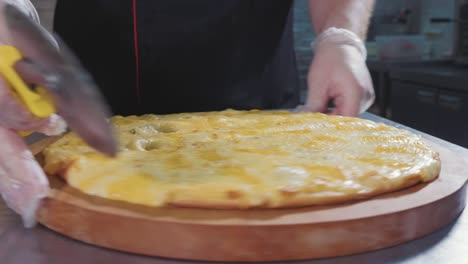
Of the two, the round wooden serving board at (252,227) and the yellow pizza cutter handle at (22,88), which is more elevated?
the yellow pizza cutter handle at (22,88)

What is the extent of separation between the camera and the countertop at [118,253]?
2.32 feet

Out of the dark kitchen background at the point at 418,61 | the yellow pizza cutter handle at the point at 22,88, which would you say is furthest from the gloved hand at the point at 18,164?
the dark kitchen background at the point at 418,61

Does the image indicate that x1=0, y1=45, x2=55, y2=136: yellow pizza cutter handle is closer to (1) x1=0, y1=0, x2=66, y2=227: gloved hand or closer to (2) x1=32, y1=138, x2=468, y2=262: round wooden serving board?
(1) x1=0, y1=0, x2=66, y2=227: gloved hand

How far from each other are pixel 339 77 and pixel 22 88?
0.79 metres

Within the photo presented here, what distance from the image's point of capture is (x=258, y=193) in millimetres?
723

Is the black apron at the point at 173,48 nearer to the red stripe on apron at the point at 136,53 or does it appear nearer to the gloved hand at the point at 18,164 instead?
the red stripe on apron at the point at 136,53

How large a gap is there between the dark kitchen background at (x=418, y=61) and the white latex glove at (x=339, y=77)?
1.19m

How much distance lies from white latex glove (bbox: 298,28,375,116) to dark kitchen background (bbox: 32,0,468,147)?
1.19 m

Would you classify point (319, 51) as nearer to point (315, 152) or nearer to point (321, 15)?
point (321, 15)

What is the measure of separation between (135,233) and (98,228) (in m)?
0.06

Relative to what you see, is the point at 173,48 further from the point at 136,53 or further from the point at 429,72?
the point at 429,72

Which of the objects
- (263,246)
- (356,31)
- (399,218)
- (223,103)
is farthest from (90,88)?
(356,31)

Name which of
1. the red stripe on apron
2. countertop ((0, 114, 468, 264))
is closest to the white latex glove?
the red stripe on apron

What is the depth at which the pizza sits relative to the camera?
73 cm
